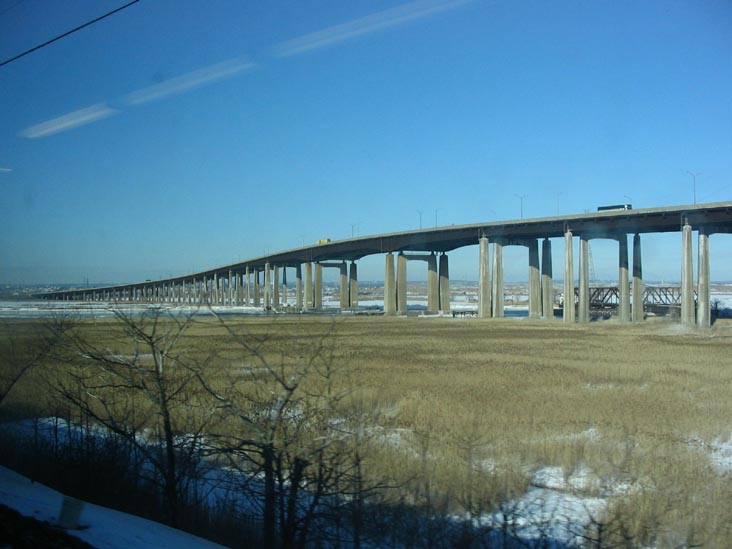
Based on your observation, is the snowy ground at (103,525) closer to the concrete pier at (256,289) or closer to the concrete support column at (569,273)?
the concrete support column at (569,273)

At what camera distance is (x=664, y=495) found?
8.74 metres

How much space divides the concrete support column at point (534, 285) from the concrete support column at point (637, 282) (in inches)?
496

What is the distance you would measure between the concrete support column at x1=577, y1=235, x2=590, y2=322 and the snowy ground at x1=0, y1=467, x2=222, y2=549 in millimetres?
68530

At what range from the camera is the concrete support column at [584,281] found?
232 feet

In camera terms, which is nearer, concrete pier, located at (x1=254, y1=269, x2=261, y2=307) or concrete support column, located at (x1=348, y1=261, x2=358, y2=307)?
concrete support column, located at (x1=348, y1=261, x2=358, y2=307)

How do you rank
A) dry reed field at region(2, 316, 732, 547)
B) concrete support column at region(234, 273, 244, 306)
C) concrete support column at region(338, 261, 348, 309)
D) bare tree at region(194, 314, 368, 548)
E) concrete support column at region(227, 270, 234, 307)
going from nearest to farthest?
bare tree at region(194, 314, 368, 548), dry reed field at region(2, 316, 732, 547), concrete support column at region(227, 270, 234, 307), concrete support column at region(338, 261, 348, 309), concrete support column at region(234, 273, 244, 306)

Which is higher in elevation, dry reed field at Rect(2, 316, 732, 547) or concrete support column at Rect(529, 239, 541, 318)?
concrete support column at Rect(529, 239, 541, 318)

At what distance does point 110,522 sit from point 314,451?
2329 mm

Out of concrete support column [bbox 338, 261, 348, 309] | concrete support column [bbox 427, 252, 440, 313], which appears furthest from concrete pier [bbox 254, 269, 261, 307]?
concrete support column [bbox 427, 252, 440, 313]

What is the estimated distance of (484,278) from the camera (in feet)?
263

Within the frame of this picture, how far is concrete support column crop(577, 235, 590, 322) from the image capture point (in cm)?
7069

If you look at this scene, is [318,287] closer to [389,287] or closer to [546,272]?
[389,287]

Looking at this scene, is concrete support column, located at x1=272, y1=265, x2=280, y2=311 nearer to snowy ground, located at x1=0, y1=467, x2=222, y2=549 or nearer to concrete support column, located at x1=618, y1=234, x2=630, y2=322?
concrete support column, located at x1=618, y1=234, x2=630, y2=322

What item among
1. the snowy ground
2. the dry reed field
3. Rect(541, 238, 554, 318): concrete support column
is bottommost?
the dry reed field
